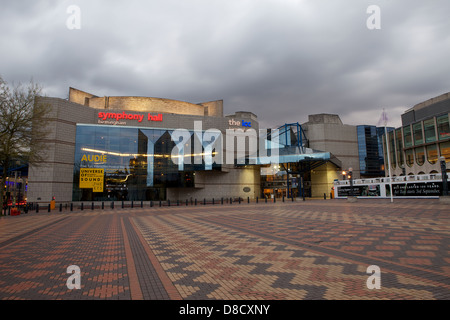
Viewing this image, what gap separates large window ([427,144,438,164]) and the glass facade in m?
44.2

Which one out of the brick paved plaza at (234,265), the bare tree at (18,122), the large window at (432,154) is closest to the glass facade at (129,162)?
the bare tree at (18,122)

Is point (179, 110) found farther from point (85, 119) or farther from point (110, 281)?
point (110, 281)

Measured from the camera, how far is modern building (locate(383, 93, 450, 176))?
45125 mm

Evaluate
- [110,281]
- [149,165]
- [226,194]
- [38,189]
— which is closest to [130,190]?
[149,165]

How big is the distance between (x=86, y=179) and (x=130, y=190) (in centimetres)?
626

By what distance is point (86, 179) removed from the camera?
119ft

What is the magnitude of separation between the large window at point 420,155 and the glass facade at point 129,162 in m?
44.1

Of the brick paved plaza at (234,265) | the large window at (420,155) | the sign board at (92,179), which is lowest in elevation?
the brick paved plaza at (234,265)

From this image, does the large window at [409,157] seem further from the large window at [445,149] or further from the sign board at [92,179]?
the sign board at [92,179]

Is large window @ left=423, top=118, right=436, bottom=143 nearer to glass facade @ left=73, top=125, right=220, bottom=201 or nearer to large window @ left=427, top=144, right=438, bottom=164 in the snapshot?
large window @ left=427, top=144, right=438, bottom=164

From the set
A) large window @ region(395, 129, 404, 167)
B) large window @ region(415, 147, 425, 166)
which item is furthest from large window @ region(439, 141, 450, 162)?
large window @ region(395, 129, 404, 167)

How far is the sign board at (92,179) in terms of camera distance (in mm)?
36031

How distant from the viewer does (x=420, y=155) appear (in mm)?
49562

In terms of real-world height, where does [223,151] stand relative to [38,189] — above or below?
above
